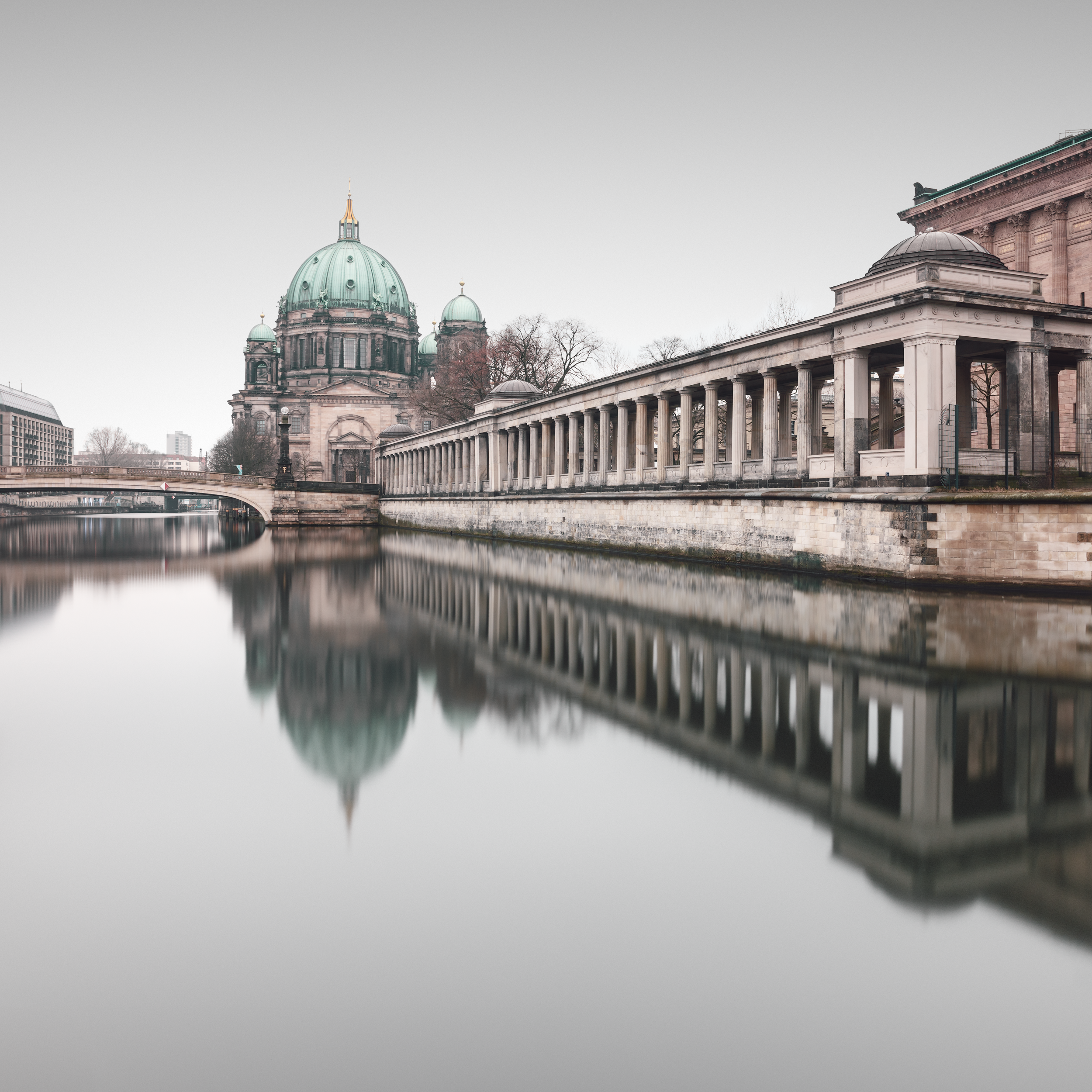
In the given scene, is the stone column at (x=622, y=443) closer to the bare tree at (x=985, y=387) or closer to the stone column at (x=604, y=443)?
the stone column at (x=604, y=443)

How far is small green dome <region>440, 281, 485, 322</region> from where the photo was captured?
432 feet

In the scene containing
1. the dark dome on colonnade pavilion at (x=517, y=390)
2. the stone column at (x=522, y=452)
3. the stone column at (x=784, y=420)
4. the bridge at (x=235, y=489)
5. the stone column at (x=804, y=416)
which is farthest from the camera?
the bridge at (x=235, y=489)

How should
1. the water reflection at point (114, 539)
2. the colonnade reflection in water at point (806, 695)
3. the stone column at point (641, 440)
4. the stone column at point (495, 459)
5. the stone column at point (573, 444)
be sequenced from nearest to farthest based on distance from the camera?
the colonnade reflection in water at point (806, 695), the stone column at point (641, 440), the water reflection at point (114, 539), the stone column at point (573, 444), the stone column at point (495, 459)

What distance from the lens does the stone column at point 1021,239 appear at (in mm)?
43906

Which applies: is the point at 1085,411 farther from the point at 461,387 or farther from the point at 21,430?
the point at 21,430

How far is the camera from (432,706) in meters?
9.52

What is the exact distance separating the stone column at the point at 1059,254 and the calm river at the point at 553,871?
1398 inches

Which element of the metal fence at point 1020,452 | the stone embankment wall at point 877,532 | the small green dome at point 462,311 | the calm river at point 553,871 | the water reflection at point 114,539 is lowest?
the calm river at point 553,871

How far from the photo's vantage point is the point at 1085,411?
2591 cm

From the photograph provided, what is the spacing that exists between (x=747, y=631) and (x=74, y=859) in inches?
411

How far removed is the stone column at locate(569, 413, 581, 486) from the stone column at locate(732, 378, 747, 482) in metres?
14.0

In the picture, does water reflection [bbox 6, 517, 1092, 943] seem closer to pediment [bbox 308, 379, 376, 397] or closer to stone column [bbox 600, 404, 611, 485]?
stone column [bbox 600, 404, 611, 485]

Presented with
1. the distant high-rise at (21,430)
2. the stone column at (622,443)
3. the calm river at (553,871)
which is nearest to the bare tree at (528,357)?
the stone column at (622,443)

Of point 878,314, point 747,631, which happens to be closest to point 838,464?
point 878,314
